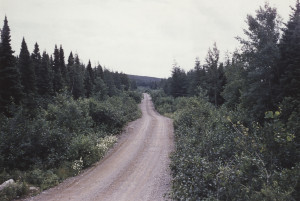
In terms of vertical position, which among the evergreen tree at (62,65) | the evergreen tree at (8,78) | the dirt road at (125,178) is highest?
the evergreen tree at (62,65)

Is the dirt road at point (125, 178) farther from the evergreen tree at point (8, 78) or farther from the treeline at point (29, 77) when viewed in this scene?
the evergreen tree at point (8, 78)

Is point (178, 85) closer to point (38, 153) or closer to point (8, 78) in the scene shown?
point (8, 78)

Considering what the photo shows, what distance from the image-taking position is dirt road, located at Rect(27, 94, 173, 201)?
9.98 m

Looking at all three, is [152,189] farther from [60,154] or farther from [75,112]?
[75,112]

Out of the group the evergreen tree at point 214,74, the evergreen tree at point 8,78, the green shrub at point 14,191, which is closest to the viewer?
the green shrub at point 14,191

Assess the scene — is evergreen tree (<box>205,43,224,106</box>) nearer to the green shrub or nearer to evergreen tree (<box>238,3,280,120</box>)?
evergreen tree (<box>238,3,280,120</box>)

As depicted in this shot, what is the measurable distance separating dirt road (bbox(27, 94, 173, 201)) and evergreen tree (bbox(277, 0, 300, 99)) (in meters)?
10.4

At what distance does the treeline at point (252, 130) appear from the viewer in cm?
641

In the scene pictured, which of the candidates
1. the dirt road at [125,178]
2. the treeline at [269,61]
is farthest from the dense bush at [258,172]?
the treeline at [269,61]

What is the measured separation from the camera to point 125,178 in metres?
12.1

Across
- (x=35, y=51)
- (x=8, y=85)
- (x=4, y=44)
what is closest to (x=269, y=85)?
(x=8, y=85)

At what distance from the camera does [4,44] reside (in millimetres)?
→ 30016

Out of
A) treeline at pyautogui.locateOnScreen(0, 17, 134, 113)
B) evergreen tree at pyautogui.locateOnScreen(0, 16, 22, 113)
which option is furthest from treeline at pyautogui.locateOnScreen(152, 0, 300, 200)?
evergreen tree at pyautogui.locateOnScreen(0, 16, 22, 113)

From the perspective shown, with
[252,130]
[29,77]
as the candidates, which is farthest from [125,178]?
[29,77]
